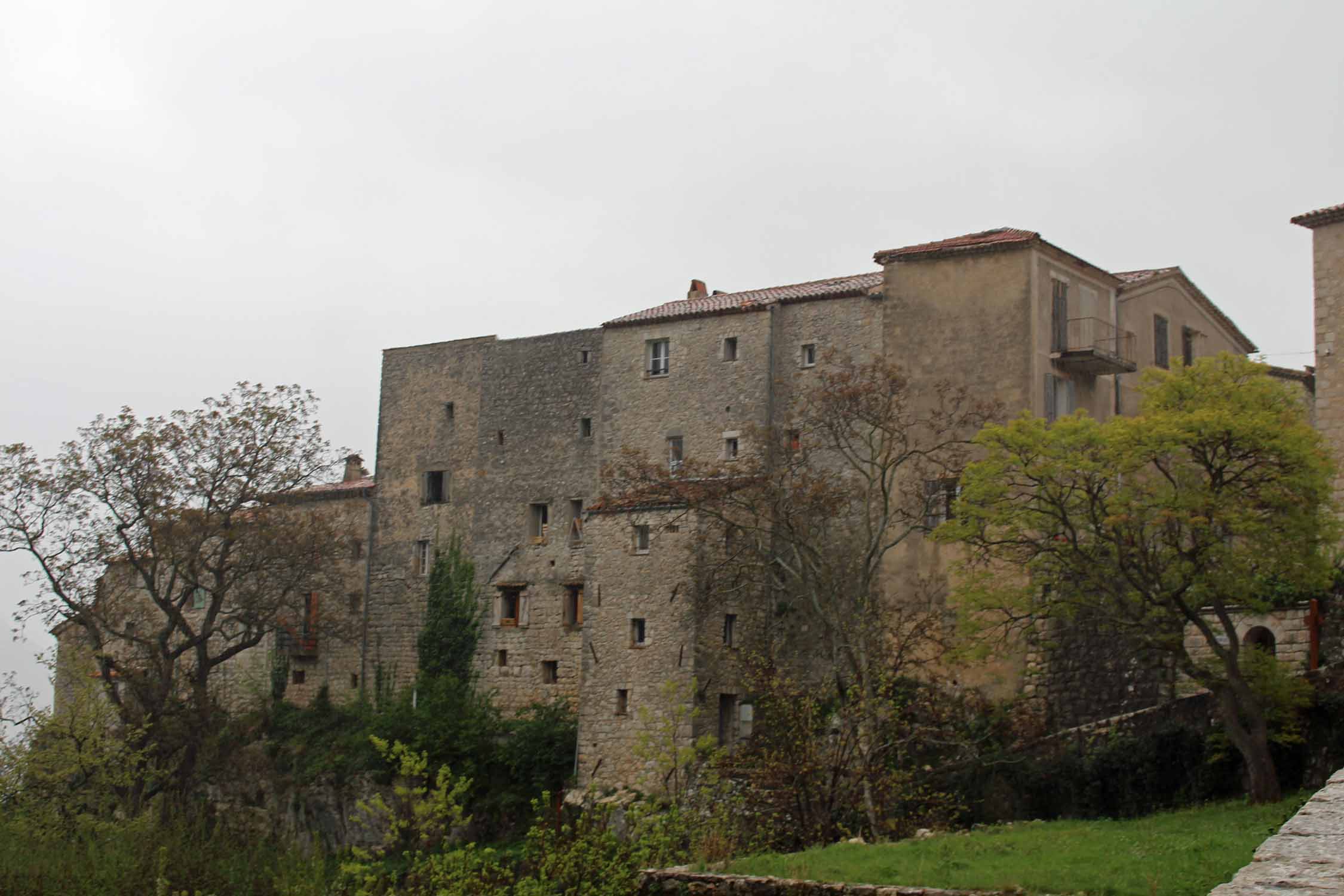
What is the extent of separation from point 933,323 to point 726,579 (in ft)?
24.5

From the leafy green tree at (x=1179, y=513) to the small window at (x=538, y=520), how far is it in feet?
61.5

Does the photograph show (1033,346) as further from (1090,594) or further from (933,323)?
(1090,594)

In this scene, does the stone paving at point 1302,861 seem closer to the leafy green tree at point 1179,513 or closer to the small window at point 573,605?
the leafy green tree at point 1179,513

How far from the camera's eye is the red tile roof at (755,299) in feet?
136

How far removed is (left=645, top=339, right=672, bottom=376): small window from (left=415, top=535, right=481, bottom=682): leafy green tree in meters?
7.67

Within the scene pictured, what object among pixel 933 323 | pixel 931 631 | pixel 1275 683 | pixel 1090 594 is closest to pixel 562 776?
pixel 931 631

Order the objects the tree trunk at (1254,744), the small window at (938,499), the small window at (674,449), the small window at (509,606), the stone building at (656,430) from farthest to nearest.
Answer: the small window at (509,606), the small window at (674,449), the stone building at (656,430), the small window at (938,499), the tree trunk at (1254,744)

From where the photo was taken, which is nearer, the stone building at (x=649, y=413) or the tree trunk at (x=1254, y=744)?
the tree trunk at (x=1254, y=744)

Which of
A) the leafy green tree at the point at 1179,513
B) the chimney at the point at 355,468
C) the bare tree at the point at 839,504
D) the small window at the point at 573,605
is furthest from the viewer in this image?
the chimney at the point at 355,468

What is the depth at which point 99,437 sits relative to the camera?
4416 centimetres

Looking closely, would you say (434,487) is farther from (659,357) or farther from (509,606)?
(659,357)

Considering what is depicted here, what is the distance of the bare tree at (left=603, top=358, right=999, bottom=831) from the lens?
34.7 m

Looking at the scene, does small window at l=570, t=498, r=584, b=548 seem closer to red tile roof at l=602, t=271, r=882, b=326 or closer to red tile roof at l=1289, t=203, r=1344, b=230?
red tile roof at l=602, t=271, r=882, b=326

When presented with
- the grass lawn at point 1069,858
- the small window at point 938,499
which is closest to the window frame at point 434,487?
the small window at point 938,499
